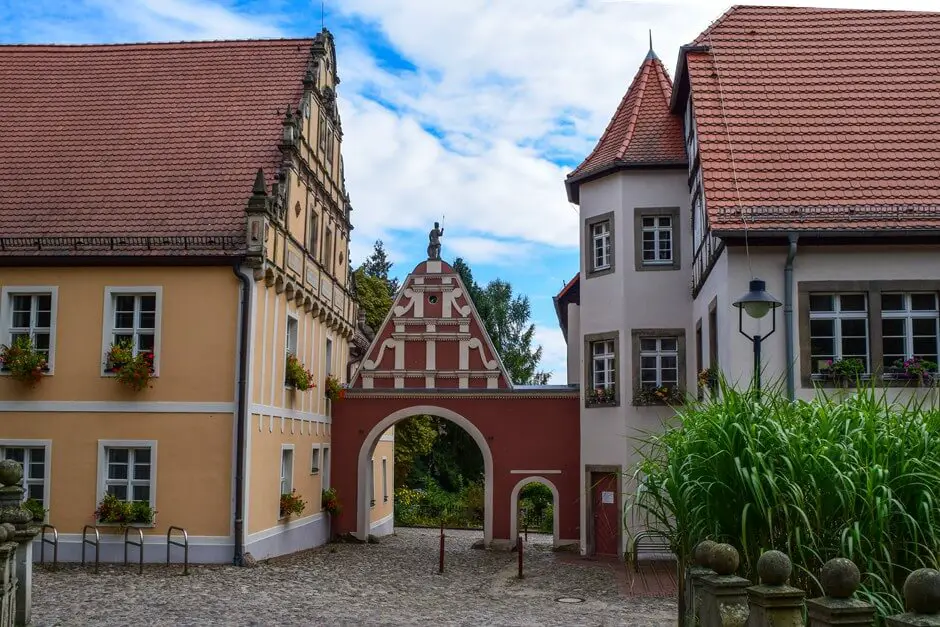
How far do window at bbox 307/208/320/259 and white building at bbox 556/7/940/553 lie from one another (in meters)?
5.49

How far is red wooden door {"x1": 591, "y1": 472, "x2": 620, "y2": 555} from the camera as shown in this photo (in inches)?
855

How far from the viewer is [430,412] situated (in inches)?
976

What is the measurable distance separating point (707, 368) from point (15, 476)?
1149 cm

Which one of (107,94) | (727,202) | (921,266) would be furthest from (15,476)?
(107,94)

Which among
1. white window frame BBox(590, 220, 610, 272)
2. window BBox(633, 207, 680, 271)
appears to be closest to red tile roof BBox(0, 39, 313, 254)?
white window frame BBox(590, 220, 610, 272)

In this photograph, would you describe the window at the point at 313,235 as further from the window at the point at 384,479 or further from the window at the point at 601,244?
the window at the point at 384,479

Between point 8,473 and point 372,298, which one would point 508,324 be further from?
point 8,473

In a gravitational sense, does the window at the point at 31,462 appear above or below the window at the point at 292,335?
below

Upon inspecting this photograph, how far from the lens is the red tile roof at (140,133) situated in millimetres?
19484

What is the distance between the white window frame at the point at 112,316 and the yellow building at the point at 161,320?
0.11 ft

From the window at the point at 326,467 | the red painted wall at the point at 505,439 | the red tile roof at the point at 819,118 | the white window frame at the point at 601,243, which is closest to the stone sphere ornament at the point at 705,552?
the red tile roof at the point at 819,118

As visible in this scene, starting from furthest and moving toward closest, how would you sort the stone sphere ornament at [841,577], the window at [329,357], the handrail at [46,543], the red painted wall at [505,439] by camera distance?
1. the window at [329,357]
2. the red painted wall at [505,439]
3. the handrail at [46,543]
4. the stone sphere ornament at [841,577]

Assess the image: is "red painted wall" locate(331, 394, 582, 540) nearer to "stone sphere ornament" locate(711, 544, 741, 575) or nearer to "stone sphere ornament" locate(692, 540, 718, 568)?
"stone sphere ornament" locate(692, 540, 718, 568)

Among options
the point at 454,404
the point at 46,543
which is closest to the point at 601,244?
the point at 454,404
